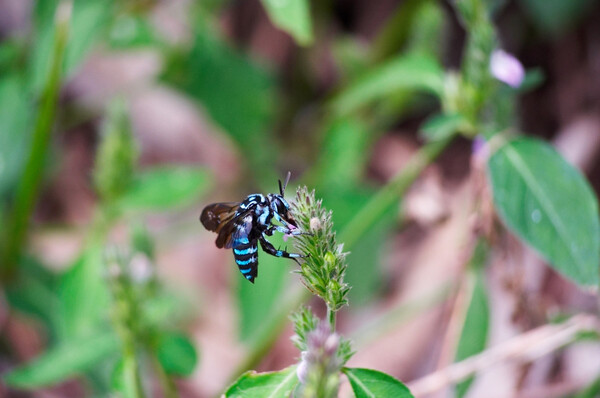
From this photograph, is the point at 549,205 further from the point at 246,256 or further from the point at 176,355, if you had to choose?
the point at 176,355

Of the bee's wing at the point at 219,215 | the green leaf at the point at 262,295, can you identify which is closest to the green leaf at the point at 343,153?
the green leaf at the point at 262,295

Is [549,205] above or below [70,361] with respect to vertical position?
below

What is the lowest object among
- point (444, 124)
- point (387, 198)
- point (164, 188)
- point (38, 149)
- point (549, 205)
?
point (549, 205)

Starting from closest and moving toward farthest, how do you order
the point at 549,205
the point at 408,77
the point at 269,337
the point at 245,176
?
the point at 549,205
the point at 408,77
the point at 269,337
the point at 245,176

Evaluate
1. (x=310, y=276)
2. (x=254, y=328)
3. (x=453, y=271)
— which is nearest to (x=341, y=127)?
(x=453, y=271)

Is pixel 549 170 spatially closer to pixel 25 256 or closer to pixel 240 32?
pixel 25 256

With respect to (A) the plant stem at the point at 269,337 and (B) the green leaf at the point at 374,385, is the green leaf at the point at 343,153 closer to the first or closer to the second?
(A) the plant stem at the point at 269,337

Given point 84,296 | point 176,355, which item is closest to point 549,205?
point 176,355
